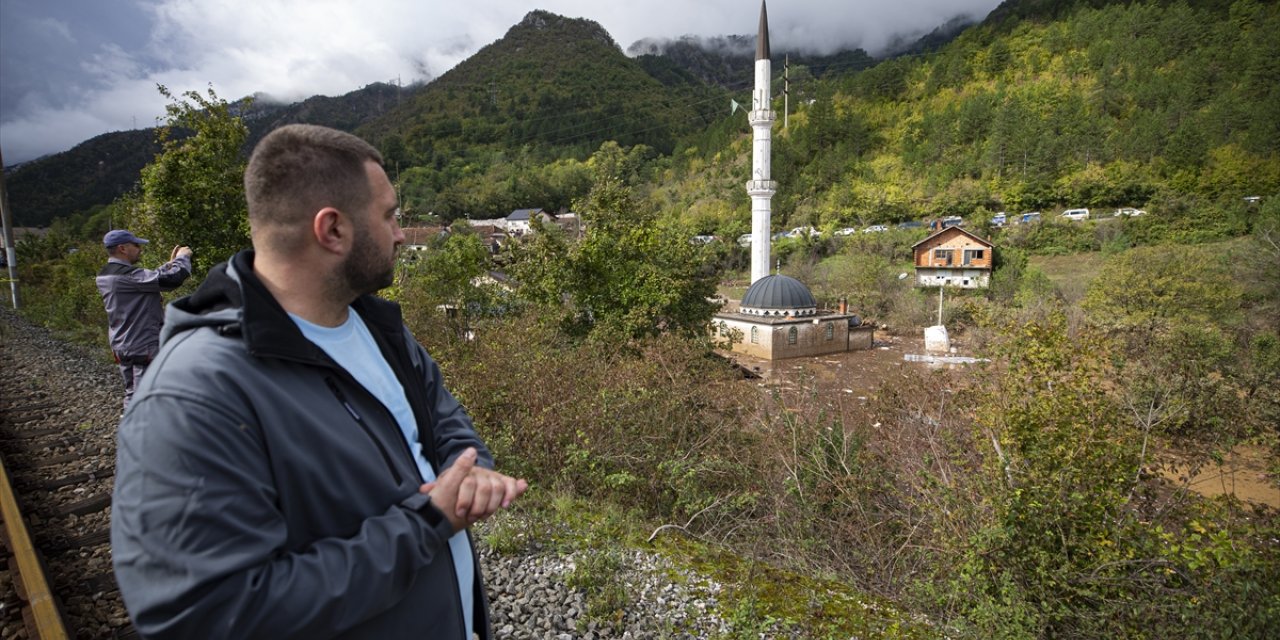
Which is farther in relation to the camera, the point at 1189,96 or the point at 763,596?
the point at 1189,96

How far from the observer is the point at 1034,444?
413 cm

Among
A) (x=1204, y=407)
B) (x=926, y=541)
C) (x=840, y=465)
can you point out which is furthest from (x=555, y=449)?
(x=1204, y=407)

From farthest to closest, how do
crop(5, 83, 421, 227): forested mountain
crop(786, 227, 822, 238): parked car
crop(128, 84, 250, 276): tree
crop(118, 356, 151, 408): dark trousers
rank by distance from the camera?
crop(5, 83, 421, 227): forested mountain → crop(786, 227, 822, 238): parked car → crop(128, 84, 250, 276): tree → crop(118, 356, 151, 408): dark trousers

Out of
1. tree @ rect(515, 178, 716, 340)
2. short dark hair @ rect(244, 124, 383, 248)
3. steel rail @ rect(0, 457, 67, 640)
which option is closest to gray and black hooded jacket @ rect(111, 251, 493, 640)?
short dark hair @ rect(244, 124, 383, 248)

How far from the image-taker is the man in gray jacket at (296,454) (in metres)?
1.09

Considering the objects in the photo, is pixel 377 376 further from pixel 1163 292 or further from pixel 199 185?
pixel 1163 292

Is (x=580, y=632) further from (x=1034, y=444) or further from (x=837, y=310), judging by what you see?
(x=837, y=310)

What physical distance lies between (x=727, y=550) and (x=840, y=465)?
2877 mm

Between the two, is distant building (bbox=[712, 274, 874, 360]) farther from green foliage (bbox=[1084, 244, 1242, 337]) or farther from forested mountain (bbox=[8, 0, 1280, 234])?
forested mountain (bbox=[8, 0, 1280, 234])

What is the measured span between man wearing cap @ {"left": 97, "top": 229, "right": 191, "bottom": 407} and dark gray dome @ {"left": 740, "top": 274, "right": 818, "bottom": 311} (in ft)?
88.4

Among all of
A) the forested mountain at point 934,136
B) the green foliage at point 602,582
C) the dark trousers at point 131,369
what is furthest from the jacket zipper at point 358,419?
the forested mountain at point 934,136

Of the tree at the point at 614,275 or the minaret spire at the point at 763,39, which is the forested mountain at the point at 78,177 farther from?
the tree at the point at 614,275

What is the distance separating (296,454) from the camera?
1.27 meters

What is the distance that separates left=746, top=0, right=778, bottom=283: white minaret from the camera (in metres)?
36.7
